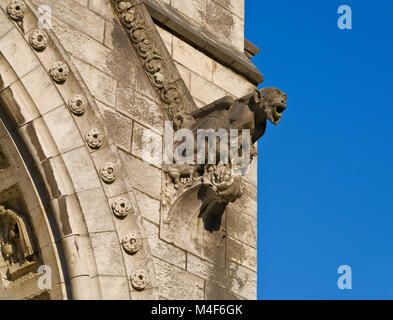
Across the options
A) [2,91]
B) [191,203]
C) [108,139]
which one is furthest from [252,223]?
[2,91]

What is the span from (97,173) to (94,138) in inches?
13.7

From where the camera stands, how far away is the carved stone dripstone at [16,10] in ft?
38.3

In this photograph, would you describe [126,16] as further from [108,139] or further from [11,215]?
[11,215]

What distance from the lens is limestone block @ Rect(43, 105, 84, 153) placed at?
11516 mm

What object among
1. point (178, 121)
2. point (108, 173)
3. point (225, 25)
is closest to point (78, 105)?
point (108, 173)

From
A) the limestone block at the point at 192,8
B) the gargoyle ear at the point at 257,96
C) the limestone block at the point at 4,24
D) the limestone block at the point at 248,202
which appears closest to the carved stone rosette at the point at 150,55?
the gargoyle ear at the point at 257,96

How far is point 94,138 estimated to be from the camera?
11656 millimetres

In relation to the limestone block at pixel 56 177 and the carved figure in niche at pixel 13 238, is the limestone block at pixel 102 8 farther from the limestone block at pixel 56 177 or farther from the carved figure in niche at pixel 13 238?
the carved figure in niche at pixel 13 238

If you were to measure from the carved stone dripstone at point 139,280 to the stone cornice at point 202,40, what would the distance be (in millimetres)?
3126

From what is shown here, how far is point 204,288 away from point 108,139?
1772 millimetres

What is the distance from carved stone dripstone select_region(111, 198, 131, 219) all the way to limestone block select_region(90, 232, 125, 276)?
208mm

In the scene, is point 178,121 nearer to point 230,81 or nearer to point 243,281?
point 230,81

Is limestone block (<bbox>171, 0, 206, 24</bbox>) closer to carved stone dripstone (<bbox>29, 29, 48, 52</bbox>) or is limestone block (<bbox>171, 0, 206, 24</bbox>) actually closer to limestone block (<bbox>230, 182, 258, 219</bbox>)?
limestone block (<bbox>230, 182, 258, 219</bbox>)

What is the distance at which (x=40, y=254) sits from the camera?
451 inches
